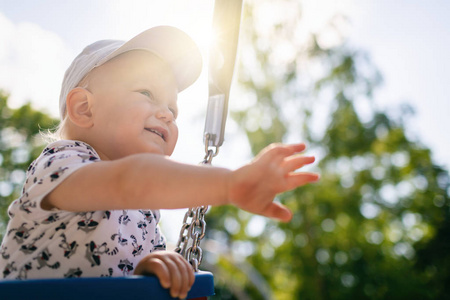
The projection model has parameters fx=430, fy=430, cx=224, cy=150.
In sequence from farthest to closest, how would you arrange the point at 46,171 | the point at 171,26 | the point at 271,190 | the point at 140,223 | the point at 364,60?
the point at 364,60 → the point at 171,26 → the point at 140,223 → the point at 46,171 → the point at 271,190

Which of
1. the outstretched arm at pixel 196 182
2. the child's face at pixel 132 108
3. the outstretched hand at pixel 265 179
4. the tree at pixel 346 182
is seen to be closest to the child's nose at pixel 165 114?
the child's face at pixel 132 108

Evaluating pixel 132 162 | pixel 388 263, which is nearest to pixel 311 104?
pixel 388 263

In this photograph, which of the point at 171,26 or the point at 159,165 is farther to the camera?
the point at 171,26

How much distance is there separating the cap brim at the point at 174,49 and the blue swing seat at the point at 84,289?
Answer: 0.93 metres

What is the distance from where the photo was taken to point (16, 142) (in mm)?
16312

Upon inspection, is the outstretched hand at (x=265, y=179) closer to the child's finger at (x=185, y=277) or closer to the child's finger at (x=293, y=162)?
the child's finger at (x=293, y=162)

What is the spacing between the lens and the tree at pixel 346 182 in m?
13.7

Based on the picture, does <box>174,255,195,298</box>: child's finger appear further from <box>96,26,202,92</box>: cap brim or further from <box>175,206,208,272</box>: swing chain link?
<box>96,26,202,92</box>: cap brim

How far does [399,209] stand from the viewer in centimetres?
1401

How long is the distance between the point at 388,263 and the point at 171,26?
13744mm

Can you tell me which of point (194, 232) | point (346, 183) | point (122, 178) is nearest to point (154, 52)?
point (194, 232)

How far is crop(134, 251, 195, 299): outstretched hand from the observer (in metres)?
0.99

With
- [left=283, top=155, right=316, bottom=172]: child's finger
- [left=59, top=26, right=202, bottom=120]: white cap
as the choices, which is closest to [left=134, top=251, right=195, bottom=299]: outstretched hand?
[left=283, top=155, right=316, bottom=172]: child's finger

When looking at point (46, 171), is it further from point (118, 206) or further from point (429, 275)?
point (429, 275)
